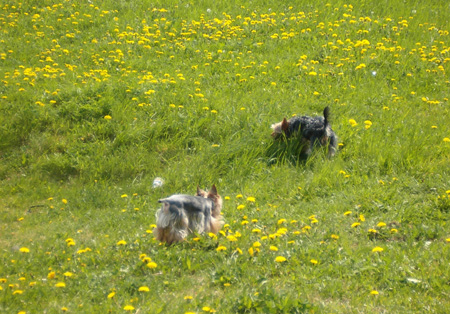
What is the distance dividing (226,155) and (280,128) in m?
1.06

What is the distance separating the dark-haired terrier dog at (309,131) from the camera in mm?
8570

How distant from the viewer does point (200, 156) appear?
337 inches

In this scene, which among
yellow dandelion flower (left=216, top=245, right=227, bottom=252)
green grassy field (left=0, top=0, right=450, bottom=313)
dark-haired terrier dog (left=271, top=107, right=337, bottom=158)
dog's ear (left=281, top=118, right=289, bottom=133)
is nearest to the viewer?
green grassy field (left=0, top=0, right=450, bottom=313)

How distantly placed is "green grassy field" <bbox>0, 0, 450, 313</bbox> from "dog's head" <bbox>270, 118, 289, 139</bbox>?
26cm

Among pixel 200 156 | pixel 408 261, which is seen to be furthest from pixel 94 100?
pixel 408 261

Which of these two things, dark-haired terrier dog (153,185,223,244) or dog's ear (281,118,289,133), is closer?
dark-haired terrier dog (153,185,223,244)

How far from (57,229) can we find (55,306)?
2.46 meters

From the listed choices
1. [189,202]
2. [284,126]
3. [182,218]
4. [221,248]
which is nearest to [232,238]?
[221,248]

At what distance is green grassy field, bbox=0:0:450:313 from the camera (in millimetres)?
4855

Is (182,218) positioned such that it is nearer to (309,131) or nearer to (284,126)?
(284,126)

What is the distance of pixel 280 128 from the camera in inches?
349

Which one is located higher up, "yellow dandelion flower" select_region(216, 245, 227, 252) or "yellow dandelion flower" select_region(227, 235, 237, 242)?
"yellow dandelion flower" select_region(227, 235, 237, 242)

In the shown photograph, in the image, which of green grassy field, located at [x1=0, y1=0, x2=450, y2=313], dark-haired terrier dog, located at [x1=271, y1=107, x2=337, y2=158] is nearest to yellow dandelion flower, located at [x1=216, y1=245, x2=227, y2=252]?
green grassy field, located at [x1=0, y1=0, x2=450, y2=313]

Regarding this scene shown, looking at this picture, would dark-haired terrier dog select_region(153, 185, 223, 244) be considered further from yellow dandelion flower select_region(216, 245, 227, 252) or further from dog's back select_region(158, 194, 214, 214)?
yellow dandelion flower select_region(216, 245, 227, 252)
